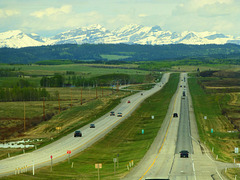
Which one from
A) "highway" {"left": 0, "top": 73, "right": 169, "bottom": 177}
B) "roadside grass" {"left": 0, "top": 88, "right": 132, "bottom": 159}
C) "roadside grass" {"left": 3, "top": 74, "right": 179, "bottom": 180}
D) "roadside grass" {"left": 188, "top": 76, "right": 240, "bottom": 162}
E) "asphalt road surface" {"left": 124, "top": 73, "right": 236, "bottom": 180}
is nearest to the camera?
"asphalt road surface" {"left": 124, "top": 73, "right": 236, "bottom": 180}

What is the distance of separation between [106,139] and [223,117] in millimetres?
47147

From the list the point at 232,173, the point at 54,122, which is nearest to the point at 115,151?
the point at 232,173

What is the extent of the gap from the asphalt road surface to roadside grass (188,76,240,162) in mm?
2126

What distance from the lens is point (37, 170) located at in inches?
2415

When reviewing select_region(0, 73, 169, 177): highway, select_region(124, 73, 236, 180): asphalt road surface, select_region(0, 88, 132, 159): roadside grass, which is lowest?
select_region(0, 88, 132, 159): roadside grass

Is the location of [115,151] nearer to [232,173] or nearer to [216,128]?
[232,173]

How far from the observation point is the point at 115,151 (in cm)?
8038

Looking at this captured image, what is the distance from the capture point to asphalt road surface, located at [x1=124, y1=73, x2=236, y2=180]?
53.9m

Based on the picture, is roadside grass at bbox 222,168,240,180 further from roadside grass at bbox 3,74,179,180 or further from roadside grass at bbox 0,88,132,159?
roadside grass at bbox 0,88,132,159

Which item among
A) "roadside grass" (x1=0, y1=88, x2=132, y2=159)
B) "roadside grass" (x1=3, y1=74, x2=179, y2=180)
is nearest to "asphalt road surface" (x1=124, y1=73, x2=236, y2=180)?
"roadside grass" (x1=3, y1=74, x2=179, y2=180)

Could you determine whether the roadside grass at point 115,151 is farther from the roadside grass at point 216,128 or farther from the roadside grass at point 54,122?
the roadside grass at point 54,122

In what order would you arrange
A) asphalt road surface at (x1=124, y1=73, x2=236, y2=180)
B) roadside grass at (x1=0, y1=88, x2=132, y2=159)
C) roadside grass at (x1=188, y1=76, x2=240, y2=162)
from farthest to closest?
roadside grass at (x1=0, y1=88, x2=132, y2=159)
roadside grass at (x1=188, y1=76, x2=240, y2=162)
asphalt road surface at (x1=124, y1=73, x2=236, y2=180)

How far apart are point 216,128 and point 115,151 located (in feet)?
122

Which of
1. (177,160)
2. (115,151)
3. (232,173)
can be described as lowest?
(115,151)
